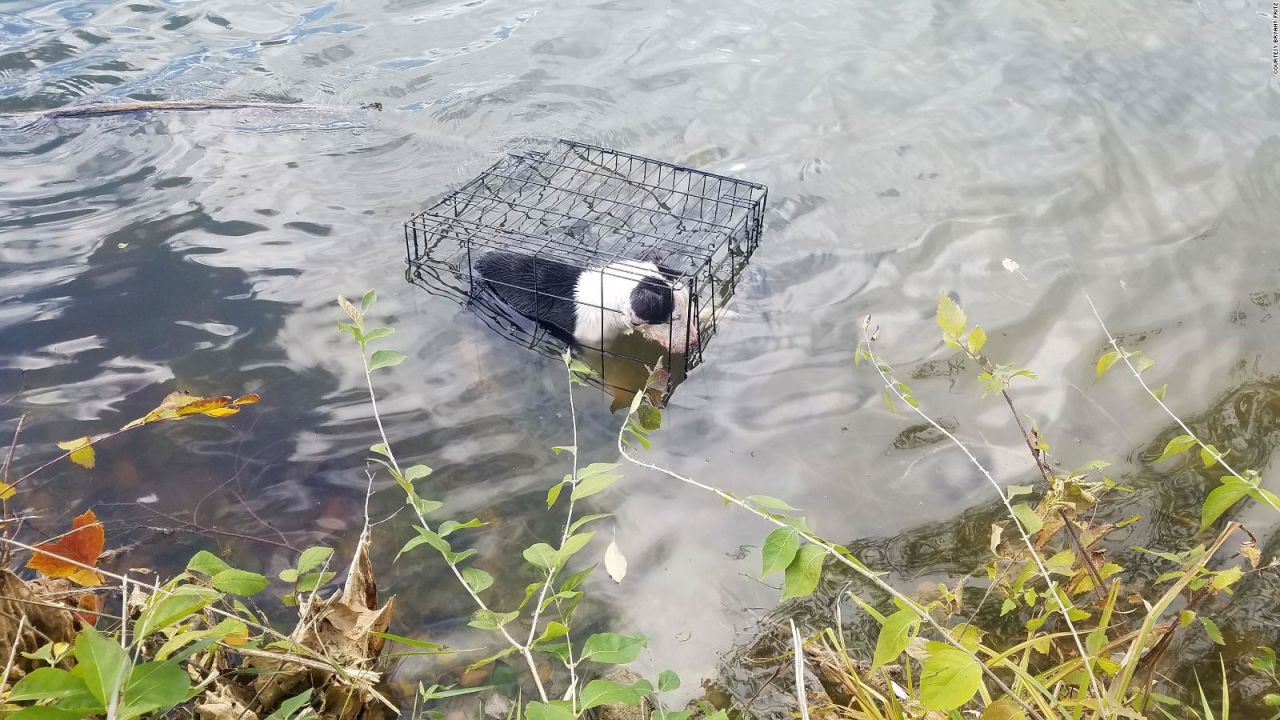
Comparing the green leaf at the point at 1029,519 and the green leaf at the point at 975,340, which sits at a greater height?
the green leaf at the point at 975,340

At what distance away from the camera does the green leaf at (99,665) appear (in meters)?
1.13

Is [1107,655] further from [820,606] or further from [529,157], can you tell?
[529,157]

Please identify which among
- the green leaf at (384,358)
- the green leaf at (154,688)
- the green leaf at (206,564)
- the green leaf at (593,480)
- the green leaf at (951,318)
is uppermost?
the green leaf at (951,318)

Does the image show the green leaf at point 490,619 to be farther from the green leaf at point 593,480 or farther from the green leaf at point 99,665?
the green leaf at point 99,665

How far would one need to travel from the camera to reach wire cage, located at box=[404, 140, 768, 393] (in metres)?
3.37

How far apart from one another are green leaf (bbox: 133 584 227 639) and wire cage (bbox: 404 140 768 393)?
5.96ft

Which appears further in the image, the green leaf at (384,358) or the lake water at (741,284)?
the lake water at (741,284)

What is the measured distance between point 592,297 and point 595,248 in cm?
44

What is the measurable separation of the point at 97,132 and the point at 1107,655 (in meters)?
4.82

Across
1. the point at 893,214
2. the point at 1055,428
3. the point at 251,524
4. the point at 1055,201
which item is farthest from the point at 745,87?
the point at 251,524

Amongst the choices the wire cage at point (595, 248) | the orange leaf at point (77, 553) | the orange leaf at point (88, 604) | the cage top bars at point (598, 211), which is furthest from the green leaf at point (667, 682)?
the cage top bars at point (598, 211)

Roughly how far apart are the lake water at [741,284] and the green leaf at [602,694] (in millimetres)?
814

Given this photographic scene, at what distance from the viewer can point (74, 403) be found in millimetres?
2883

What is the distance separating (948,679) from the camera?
4.16 ft
